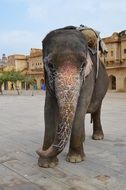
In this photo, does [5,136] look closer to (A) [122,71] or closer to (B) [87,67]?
(B) [87,67]

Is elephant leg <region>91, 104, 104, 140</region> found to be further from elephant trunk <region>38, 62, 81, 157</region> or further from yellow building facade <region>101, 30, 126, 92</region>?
yellow building facade <region>101, 30, 126, 92</region>

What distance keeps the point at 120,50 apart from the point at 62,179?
44059 mm

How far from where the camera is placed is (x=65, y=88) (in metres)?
4.21

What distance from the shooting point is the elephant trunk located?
4125mm

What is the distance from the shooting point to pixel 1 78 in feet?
138

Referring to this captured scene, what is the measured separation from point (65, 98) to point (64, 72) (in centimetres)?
34

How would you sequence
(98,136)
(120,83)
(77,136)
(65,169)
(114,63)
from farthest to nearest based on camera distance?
(114,63) < (120,83) < (98,136) < (77,136) < (65,169)

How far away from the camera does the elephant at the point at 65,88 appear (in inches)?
164

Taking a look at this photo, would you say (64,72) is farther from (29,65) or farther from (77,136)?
(29,65)

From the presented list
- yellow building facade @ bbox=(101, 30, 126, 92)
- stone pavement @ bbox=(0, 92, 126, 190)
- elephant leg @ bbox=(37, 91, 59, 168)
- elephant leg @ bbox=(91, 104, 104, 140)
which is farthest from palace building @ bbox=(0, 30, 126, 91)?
elephant leg @ bbox=(37, 91, 59, 168)

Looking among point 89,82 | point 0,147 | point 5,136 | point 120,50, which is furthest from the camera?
point 120,50

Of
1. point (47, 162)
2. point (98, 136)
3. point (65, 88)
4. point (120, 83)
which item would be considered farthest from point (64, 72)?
point (120, 83)

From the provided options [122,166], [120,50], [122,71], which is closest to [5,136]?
[122,166]

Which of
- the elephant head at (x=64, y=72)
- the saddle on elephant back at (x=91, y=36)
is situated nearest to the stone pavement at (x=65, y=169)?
the elephant head at (x=64, y=72)
